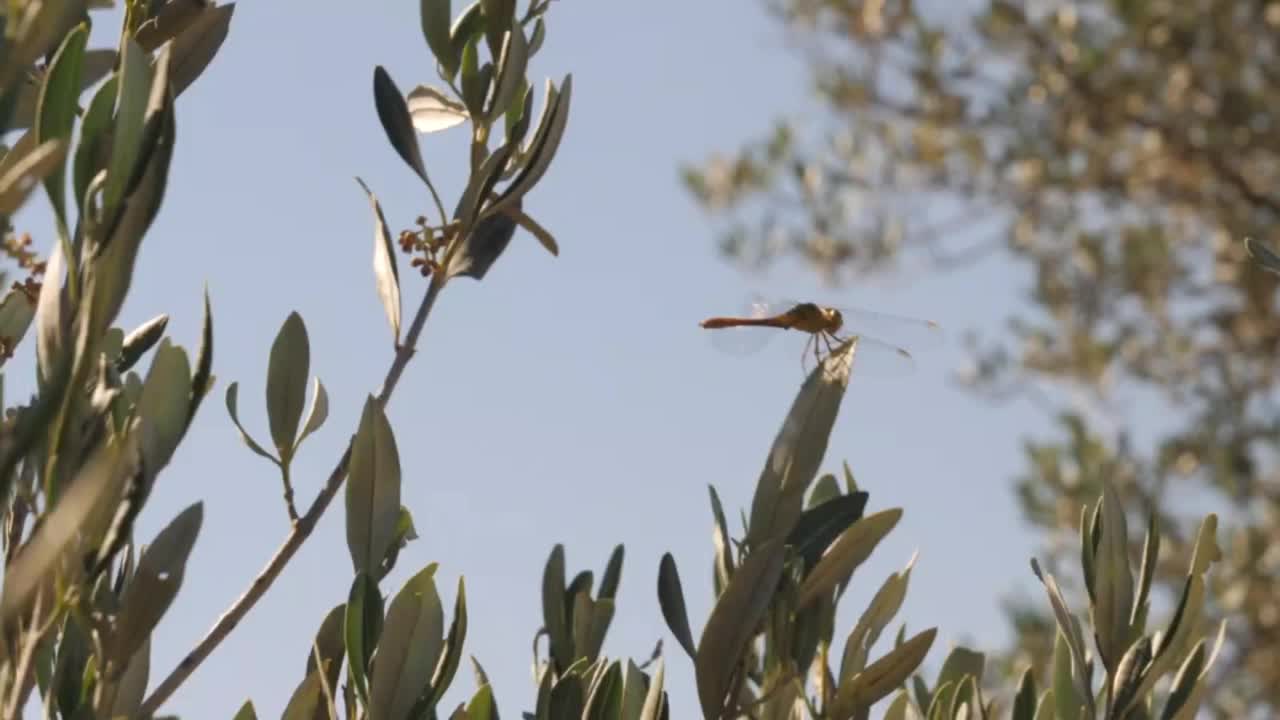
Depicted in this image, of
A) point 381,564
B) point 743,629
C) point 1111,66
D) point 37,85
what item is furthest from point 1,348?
point 1111,66

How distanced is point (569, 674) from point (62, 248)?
1.70ft

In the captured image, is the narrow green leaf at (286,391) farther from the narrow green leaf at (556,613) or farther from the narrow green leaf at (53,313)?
the narrow green leaf at (53,313)

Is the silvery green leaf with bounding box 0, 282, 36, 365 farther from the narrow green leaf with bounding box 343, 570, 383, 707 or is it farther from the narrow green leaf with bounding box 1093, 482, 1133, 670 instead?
the narrow green leaf with bounding box 1093, 482, 1133, 670

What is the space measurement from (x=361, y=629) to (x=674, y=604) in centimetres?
29

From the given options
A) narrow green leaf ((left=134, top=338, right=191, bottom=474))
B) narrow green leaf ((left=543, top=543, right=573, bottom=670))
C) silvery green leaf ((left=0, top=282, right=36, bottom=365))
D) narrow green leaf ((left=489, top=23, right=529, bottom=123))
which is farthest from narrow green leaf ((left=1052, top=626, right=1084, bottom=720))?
silvery green leaf ((left=0, top=282, right=36, bottom=365))

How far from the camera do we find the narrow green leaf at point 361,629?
1.33 metres

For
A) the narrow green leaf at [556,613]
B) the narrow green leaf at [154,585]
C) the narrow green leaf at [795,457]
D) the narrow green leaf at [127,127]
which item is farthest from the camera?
the narrow green leaf at [556,613]

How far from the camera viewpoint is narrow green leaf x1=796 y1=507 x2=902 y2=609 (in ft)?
4.88

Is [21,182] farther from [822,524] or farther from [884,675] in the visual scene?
[884,675]

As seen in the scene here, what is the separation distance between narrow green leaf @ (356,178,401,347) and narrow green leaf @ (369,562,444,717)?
345 mm

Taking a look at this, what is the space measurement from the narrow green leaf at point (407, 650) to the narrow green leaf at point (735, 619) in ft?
0.67

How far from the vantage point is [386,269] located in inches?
66.1

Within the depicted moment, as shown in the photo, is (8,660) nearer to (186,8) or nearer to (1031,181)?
(186,8)

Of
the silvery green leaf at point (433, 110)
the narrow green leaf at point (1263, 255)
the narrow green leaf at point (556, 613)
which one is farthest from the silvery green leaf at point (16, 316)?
the narrow green leaf at point (1263, 255)
